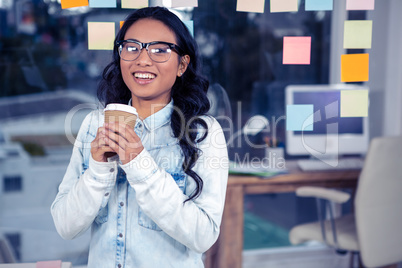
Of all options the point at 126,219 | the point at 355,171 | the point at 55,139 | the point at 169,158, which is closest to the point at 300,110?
the point at 169,158

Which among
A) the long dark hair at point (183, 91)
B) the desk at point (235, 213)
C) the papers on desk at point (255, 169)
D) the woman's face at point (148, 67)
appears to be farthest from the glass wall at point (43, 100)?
the woman's face at point (148, 67)

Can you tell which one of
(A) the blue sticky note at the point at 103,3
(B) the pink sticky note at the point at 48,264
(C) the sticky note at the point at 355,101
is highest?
(A) the blue sticky note at the point at 103,3

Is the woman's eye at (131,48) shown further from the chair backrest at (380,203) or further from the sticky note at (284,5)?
the chair backrest at (380,203)

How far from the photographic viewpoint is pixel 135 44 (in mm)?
1021

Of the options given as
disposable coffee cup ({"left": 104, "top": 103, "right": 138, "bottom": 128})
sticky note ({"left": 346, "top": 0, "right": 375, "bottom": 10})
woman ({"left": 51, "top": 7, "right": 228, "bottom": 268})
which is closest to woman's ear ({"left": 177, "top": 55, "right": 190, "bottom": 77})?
woman ({"left": 51, "top": 7, "right": 228, "bottom": 268})

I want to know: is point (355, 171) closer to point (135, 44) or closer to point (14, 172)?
point (135, 44)

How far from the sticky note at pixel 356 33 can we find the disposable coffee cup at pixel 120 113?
901mm

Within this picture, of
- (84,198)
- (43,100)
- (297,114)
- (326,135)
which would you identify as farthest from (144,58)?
(43,100)

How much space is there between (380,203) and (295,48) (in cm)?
Result: 104

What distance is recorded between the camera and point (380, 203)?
2037 millimetres

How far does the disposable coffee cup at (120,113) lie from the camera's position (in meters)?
0.90

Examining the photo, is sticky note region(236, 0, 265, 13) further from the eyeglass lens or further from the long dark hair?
the eyeglass lens

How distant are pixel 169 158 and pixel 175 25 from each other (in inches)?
13.7

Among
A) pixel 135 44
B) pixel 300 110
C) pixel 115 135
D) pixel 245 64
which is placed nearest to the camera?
pixel 115 135
